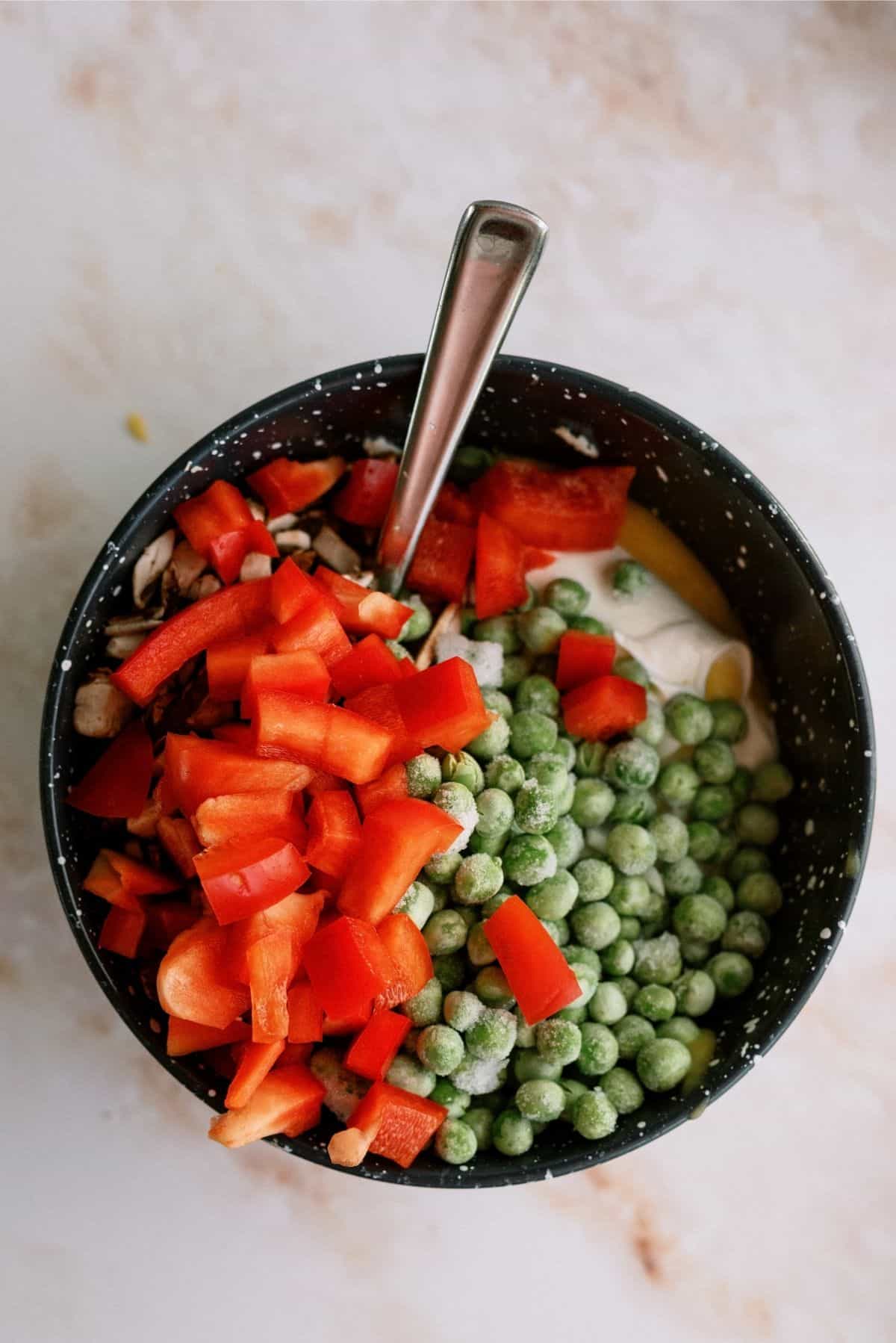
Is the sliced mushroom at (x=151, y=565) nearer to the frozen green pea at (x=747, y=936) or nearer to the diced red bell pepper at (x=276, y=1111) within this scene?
the diced red bell pepper at (x=276, y=1111)

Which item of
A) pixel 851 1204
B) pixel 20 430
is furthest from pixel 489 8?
pixel 851 1204

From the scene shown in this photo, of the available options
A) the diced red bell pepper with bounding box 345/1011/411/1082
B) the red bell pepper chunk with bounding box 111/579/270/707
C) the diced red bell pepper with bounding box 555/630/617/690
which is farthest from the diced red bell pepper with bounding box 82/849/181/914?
the diced red bell pepper with bounding box 555/630/617/690

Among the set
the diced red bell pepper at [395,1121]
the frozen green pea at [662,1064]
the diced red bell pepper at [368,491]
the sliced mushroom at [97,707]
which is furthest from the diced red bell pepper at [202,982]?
the diced red bell pepper at [368,491]

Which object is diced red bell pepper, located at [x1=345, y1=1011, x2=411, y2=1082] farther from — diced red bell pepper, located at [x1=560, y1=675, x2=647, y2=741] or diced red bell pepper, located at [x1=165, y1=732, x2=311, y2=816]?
diced red bell pepper, located at [x1=560, y1=675, x2=647, y2=741]

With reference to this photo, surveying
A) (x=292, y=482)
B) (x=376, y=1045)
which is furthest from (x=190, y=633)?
(x=376, y=1045)

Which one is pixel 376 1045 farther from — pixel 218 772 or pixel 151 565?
pixel 151 565

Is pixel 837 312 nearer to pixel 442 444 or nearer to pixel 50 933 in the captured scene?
pixel 442 444
